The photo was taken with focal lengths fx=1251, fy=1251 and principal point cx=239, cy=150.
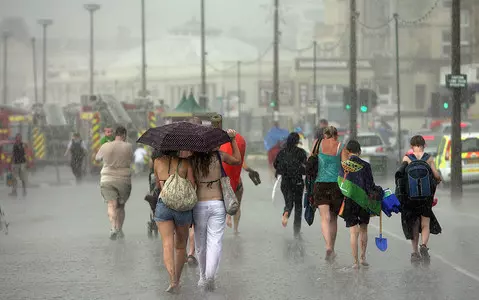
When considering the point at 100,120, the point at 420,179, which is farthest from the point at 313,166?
the point at 100,120

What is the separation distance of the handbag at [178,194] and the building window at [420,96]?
98558mm

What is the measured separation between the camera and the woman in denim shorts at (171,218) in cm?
1153

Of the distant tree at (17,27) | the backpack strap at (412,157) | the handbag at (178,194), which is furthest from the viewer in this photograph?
the distant tree at (17,27)

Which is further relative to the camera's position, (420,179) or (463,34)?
(463,34)

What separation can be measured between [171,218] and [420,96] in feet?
324

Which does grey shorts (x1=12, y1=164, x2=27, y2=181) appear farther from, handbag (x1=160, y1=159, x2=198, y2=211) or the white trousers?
handbag (x1=160, y1=159, x2=198, y2=211)

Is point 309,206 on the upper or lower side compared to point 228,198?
lower

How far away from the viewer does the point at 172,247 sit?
11.6 m

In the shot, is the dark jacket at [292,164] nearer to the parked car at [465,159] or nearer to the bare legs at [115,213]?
the bare legs at [115,213]

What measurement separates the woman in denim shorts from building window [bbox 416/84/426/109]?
98.3 meters

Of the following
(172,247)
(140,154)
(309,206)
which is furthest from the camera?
(140,154)

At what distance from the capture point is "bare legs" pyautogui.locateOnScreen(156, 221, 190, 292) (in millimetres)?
11570

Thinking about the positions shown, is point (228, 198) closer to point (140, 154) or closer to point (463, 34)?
point (140, 154)

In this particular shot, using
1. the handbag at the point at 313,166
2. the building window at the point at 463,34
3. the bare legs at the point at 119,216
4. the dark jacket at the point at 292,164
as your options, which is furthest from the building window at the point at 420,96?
the handbag at the point at 313,166
